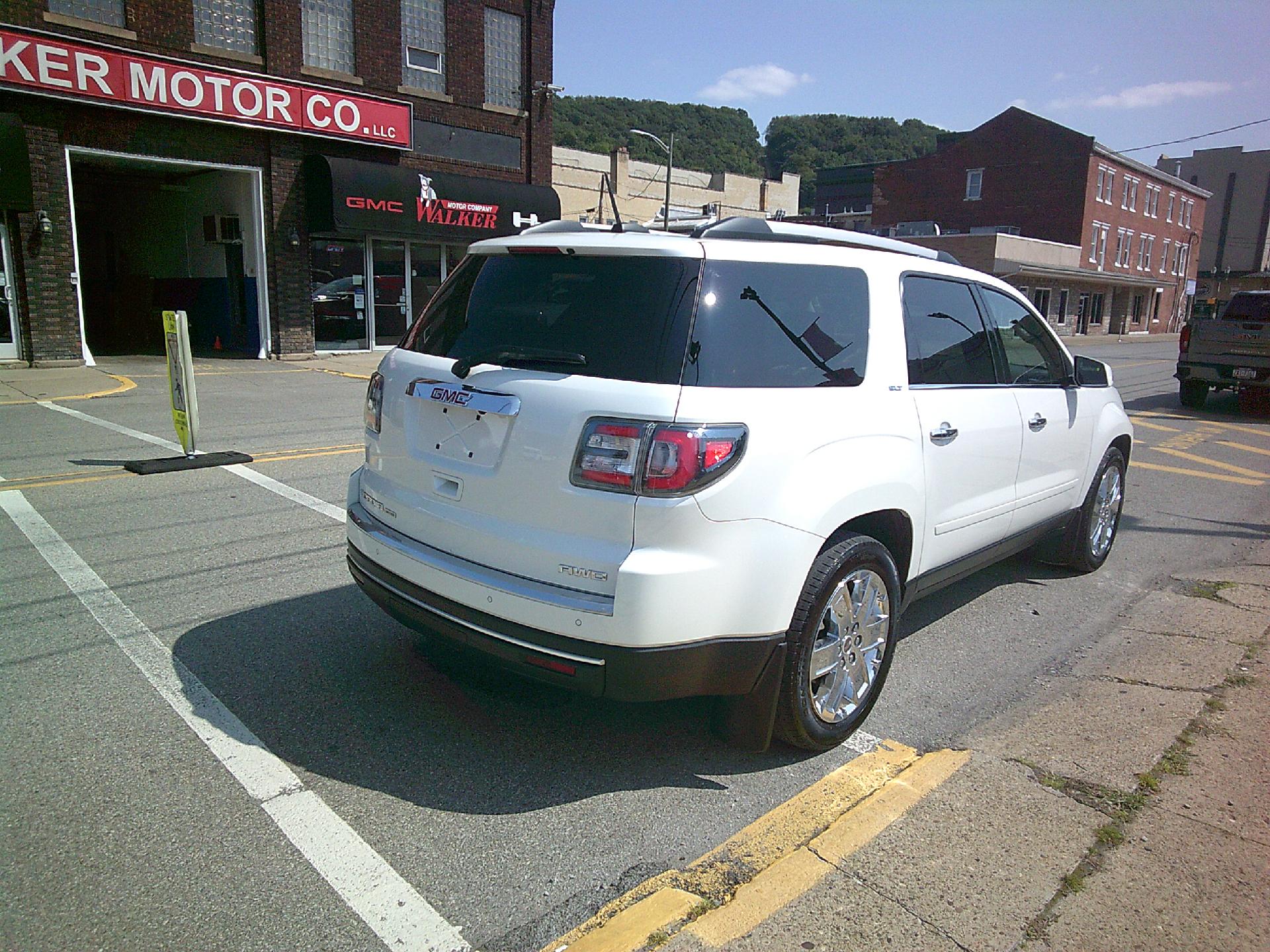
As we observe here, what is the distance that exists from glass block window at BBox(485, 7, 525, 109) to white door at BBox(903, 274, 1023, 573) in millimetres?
19389

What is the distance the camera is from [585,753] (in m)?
3.52

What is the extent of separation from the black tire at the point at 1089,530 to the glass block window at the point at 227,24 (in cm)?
1733

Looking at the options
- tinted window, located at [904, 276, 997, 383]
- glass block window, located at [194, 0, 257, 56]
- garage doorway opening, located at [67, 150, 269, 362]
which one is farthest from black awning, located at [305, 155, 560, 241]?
tinted window, located at [904, 276, 997, 383]

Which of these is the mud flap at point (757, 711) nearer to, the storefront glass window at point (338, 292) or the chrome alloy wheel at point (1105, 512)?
the chrome alloy wheel at point (1105, 512)

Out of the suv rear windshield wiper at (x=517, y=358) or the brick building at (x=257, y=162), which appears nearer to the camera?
the suv rear windshield wiper at (x=517, y=358)

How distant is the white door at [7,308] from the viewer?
15.4m

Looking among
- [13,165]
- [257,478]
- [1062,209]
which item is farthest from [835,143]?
[257,478]

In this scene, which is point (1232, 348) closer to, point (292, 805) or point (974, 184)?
point (292, 805)

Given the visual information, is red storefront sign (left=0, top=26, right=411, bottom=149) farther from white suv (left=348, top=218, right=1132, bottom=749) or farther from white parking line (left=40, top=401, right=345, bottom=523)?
white suv (left=348, top=218, right=1132, bottom=749)

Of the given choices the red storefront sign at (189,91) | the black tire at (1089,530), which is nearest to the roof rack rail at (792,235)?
the black tire at (1089,530)

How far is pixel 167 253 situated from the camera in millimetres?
22219

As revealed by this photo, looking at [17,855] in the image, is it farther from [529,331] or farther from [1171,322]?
[1171,322]

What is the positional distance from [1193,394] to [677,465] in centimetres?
1685

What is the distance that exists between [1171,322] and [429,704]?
74.1 metres
